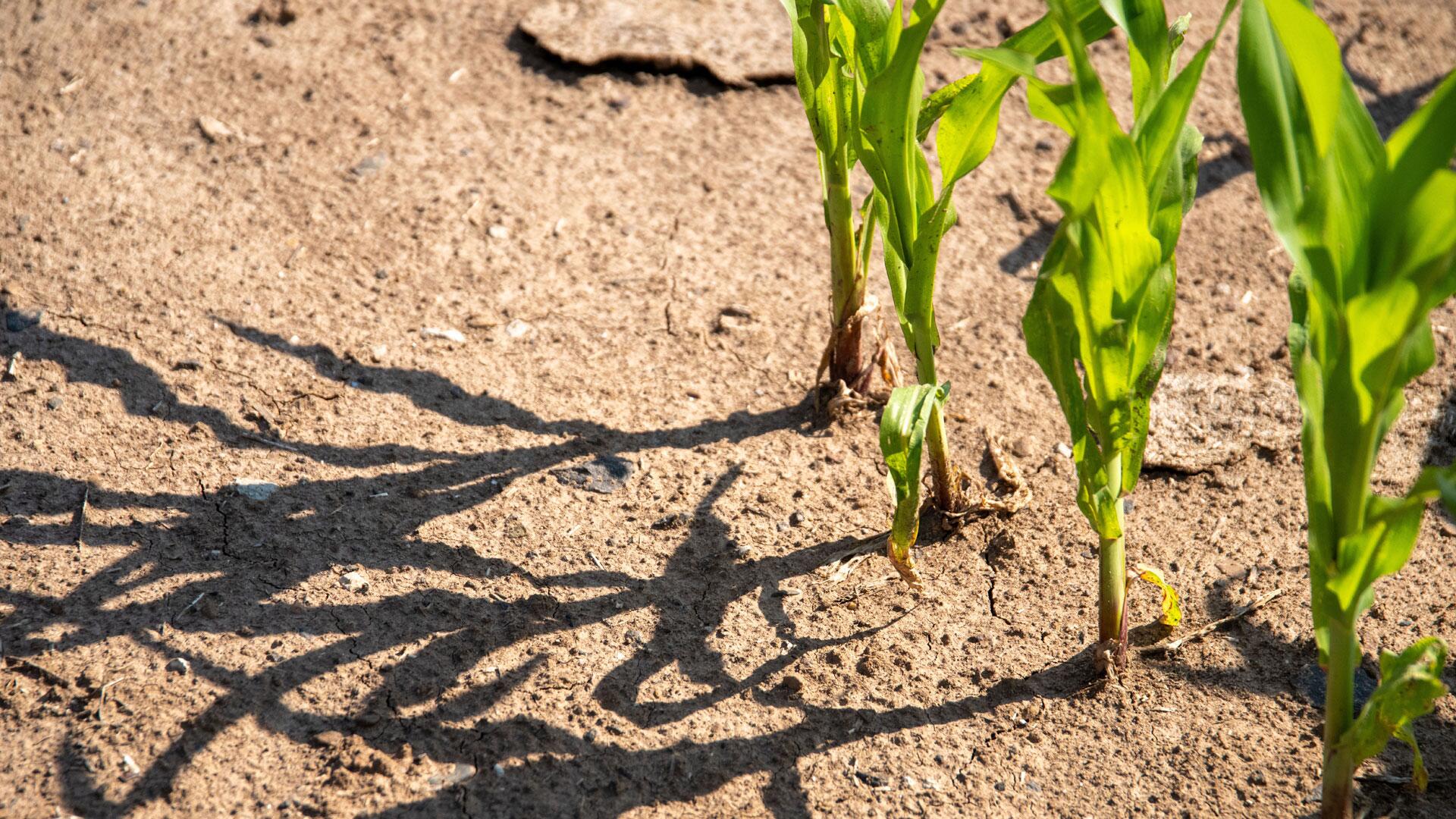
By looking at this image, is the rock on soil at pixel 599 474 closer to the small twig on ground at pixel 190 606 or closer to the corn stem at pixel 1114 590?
the small twig on ground at pixel 190 606

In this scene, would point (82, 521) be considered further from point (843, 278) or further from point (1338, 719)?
point (1338, 719)

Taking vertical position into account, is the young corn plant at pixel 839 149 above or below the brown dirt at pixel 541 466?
above

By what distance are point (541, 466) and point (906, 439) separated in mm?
856

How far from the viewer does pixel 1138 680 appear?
1.74m

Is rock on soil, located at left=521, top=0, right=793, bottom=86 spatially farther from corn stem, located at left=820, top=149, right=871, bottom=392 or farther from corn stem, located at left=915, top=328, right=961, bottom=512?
corn stem, located at left=915, top=328, right=961, bottom=512

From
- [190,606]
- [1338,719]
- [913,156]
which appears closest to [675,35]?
[913,156]

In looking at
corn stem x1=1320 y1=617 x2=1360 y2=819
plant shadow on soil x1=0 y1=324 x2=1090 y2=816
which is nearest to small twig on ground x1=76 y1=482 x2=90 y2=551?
plant shadow on soil x1=0 y1=324 x2=1090 y2=816

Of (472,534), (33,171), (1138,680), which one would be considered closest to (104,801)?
(472,534)

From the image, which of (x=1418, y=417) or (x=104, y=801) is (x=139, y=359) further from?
(x=1418, y=417)

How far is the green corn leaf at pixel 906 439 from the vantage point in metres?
1.51

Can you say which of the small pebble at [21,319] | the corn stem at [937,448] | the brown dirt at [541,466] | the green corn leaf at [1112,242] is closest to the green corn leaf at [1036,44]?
the green corn leaf at [1112,242]

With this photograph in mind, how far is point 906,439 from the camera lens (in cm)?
152

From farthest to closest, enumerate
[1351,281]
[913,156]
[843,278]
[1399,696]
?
[843,278] < [913,156] < [1399,696] < [1351,281]

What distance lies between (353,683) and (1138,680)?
1.26 metres
